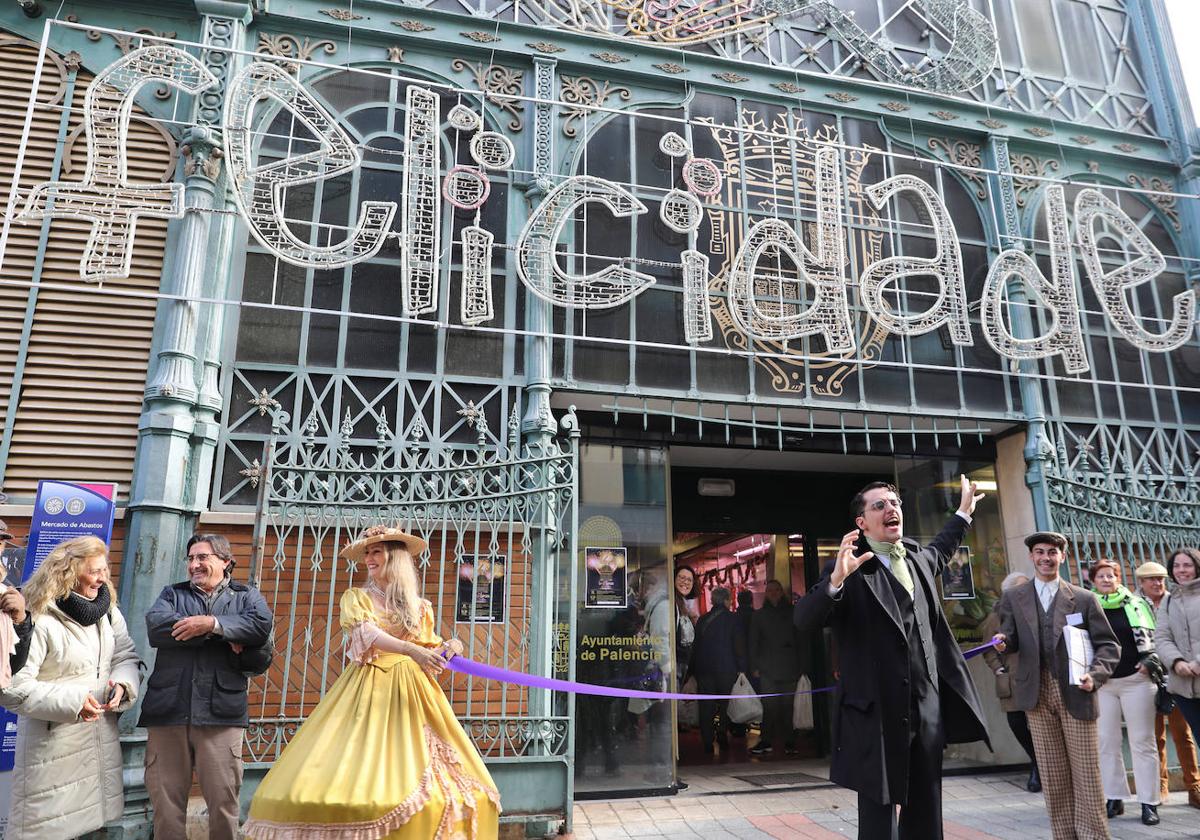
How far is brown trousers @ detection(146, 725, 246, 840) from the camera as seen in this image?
4.63m

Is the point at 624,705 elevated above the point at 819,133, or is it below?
below

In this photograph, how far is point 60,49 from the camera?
7.56 m

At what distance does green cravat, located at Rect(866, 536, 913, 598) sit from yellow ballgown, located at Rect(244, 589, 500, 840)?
2367 millimetres

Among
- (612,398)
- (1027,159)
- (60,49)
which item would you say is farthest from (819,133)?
(60,49)

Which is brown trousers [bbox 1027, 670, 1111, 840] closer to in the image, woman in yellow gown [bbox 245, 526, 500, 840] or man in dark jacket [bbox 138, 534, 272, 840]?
woman in yellow gown [bbox 245, 526, 500, 840]

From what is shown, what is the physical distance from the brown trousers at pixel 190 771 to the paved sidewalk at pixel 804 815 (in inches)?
101

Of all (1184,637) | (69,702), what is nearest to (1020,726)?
(1184,637)

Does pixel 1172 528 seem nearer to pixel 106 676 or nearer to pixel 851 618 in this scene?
pixel 851 618

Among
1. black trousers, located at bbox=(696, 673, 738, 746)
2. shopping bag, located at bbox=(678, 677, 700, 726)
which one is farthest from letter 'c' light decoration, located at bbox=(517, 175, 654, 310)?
black trousers, located at bbox=(696, 673, 738, 746)

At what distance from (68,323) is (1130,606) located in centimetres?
925

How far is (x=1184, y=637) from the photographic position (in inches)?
236

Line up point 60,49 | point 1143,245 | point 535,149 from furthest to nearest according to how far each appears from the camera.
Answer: point 1143,245 < point 535,149 < point 60,49

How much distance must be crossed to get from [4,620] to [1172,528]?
394 inches

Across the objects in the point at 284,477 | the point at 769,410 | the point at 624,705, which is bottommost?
the point at 624,705
